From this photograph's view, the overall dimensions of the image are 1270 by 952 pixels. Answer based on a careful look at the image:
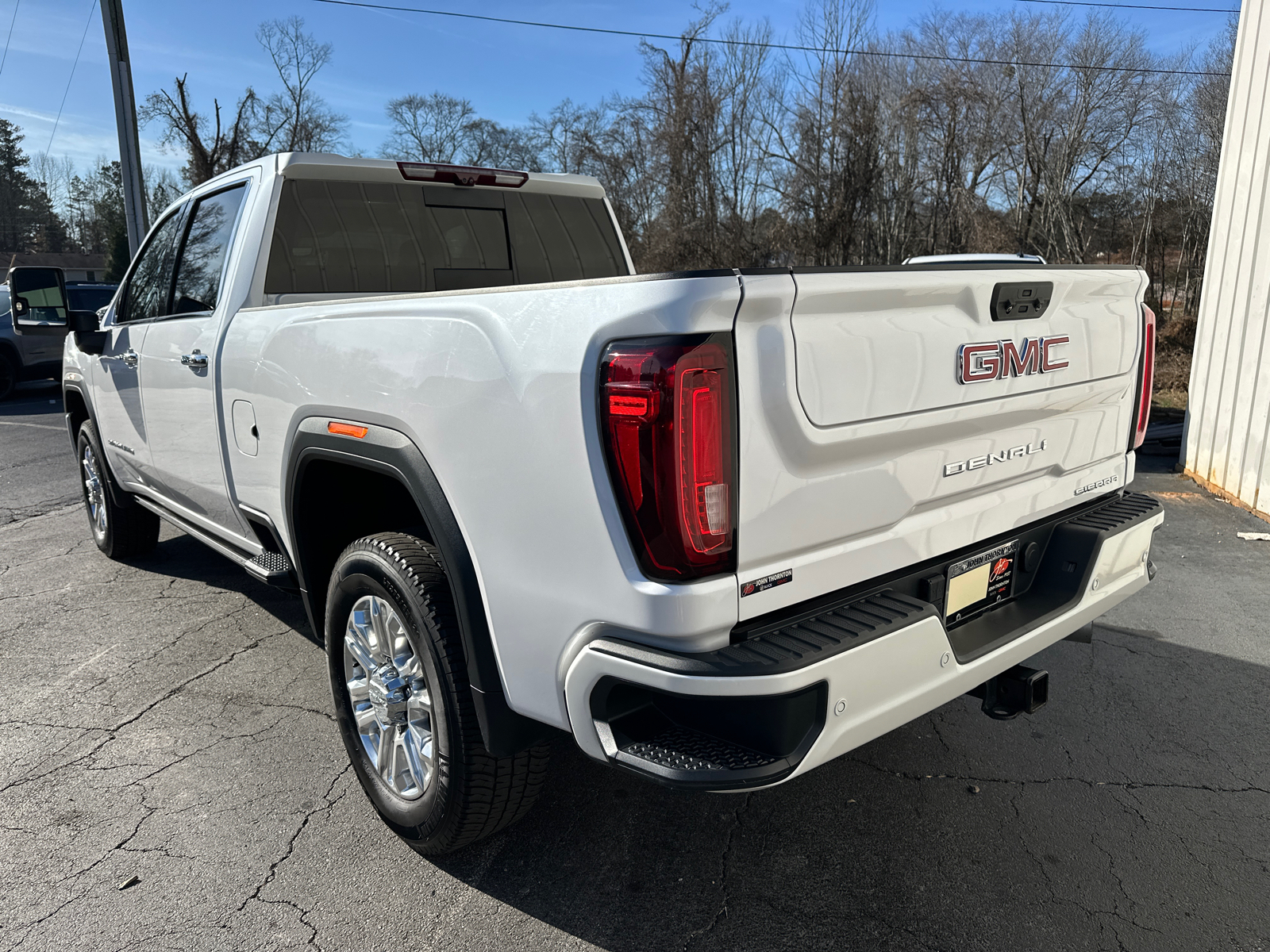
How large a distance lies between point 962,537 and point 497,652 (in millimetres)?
1242

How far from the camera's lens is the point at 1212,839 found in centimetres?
266

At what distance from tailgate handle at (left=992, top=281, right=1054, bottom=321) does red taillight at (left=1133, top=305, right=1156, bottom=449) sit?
716 millimetres

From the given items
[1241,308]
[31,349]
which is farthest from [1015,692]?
[31,349]

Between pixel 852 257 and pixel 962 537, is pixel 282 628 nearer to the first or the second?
pixel 962 537

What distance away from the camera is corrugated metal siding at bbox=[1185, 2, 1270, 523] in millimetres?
6527

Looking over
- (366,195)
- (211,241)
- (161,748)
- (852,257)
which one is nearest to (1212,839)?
(161,748)

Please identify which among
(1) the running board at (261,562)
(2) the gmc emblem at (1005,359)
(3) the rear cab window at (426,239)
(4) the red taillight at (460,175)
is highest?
(4) the red taillight at (460,175)

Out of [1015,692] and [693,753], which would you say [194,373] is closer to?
[693,753]

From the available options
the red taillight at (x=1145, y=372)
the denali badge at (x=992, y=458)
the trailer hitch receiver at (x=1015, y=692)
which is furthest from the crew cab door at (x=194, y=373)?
the red taillight at (x=1145, y=372)

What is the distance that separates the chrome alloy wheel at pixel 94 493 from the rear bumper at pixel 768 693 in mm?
4756

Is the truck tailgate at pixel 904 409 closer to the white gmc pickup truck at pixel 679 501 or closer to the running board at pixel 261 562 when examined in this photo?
the white gmc pickup truck at pixel 679 501

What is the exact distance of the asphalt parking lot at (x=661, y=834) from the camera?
2.33m

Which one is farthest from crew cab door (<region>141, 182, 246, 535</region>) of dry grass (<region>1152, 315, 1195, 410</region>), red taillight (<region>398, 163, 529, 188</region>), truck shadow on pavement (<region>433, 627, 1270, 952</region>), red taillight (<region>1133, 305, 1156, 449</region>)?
dry grass (<region>1152, 315, 1195, 410</region>)

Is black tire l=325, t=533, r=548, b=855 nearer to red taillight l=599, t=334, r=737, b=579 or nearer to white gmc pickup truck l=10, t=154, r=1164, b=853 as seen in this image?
white gmc pickup truck l=10, t=154, r=1164, b=853
